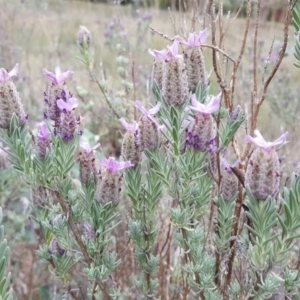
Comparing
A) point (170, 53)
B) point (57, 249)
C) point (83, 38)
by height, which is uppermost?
point (170, 53)

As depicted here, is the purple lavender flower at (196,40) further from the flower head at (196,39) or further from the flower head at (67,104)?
the flower head at (67,104)

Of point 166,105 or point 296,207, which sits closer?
point 296,207

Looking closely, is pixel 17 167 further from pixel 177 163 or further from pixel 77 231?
pixel 177 163

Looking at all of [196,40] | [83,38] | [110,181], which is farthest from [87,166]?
[83,38]

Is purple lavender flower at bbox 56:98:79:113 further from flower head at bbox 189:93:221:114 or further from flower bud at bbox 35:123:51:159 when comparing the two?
flower head at bbox 189:93:221:114

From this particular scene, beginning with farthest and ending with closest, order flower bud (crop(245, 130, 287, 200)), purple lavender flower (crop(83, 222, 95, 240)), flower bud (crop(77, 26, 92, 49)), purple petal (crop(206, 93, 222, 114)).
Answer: flower bud (crop(77, 26, 92, 49))
purple lavender flower (crop(83, 222, 95, 240))
purple petal (crop(206, 93, 222, 114))
flower bud (crop(245, 130, 287, 200))

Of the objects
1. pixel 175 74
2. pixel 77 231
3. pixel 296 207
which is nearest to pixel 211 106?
pixel 175 74

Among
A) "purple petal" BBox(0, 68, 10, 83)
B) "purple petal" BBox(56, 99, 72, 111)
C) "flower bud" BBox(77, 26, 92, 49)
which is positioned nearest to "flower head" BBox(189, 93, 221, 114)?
"purple petal" BBox(56, 99, 72, 111)

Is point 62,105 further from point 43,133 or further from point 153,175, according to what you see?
point 153,175

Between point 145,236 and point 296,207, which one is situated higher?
point 296,207

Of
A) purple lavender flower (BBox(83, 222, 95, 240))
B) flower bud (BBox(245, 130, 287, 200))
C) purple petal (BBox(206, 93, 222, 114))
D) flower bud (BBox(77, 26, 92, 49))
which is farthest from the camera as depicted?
flower bud (BBox(77, 26, 92, 49))

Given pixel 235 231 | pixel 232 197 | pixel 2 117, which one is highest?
pixel 2 117

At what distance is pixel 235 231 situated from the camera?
978 millimetres

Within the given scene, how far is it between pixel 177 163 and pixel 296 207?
0.69ft
